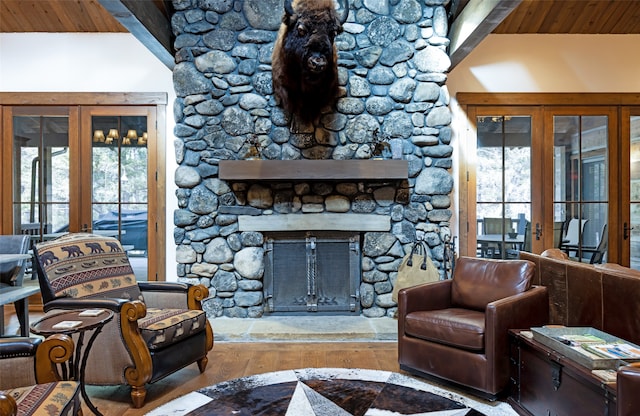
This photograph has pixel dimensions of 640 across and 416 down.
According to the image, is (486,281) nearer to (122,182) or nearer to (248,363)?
(248,363)

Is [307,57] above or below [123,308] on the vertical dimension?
above

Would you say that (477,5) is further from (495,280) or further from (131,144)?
(131,144)

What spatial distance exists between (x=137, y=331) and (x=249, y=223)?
1827mm

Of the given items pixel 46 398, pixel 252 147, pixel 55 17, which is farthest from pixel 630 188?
pixel 55 17

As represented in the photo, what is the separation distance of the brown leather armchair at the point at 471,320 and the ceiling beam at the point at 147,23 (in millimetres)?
2969

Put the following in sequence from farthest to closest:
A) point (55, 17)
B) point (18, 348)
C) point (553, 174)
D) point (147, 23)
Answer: point (553, 174) → point (55, 17) → point (147, 23) → point (18, 348)

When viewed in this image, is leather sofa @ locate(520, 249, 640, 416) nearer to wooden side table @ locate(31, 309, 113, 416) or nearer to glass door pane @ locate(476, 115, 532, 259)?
glass door pane @ locate(476, 115, 532, 259)

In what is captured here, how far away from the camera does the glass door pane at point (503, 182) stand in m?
4.58

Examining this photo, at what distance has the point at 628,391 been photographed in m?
1.44

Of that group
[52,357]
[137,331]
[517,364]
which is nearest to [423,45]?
[517,364]

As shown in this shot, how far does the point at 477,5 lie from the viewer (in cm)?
343

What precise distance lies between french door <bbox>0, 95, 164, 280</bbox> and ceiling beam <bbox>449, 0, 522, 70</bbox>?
3239 mm

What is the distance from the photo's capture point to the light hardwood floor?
8.22ft

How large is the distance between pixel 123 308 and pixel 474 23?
347cm
